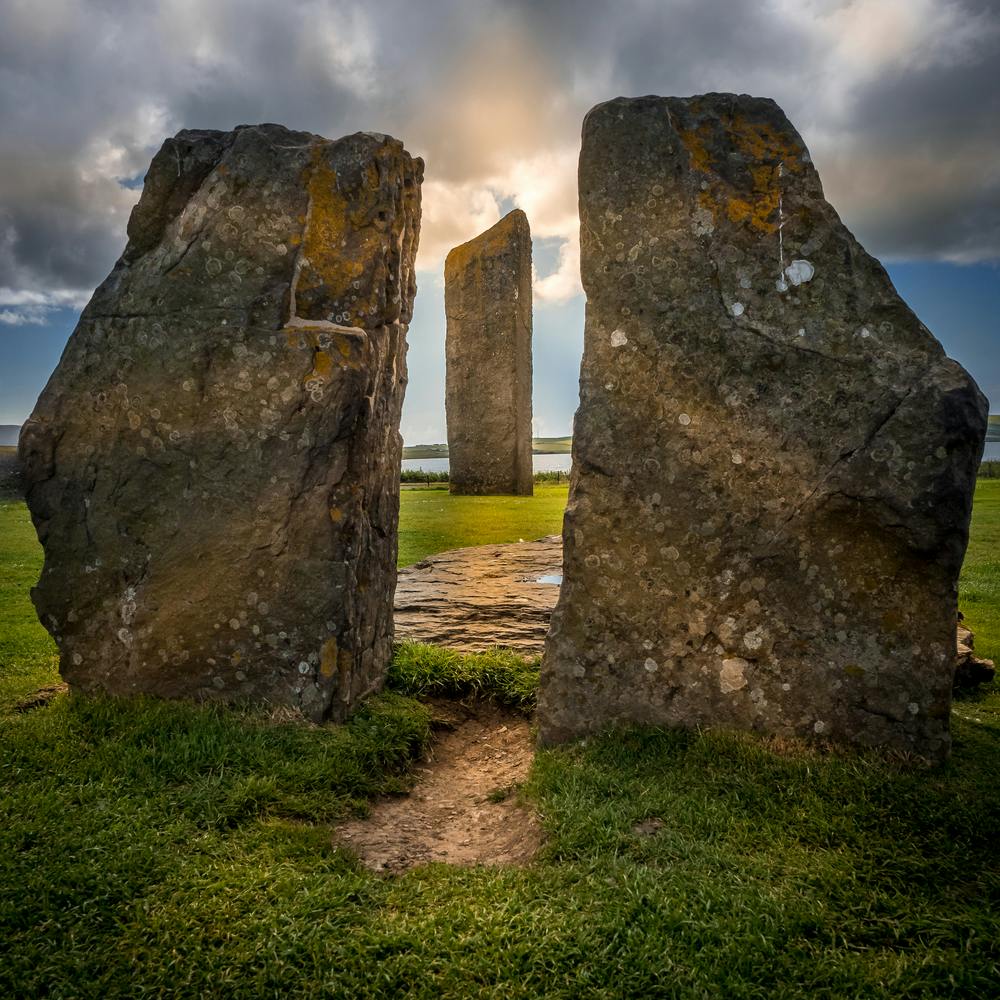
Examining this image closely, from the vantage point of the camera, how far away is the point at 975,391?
4.11m

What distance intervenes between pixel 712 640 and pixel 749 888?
1.48m

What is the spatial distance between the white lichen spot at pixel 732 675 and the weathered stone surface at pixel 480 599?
7.11 ft

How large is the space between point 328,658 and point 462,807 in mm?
1214

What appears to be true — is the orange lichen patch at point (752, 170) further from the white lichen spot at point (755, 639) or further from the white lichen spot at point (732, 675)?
the white lichen spot at point (732, 675)

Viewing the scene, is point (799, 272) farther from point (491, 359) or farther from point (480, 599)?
point (491, 359)

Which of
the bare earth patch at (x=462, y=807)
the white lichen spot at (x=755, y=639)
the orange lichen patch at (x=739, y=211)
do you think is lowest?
the bare earth patch at (x=462, y=807)

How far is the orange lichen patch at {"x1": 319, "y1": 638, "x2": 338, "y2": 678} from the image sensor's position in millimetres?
4770

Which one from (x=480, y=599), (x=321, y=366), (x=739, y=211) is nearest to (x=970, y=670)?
(x=739, y=211)

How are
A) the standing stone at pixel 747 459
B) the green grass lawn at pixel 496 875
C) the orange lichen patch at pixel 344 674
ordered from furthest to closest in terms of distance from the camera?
the orange lichen patch at pixel 344 674 < the standing stone at pixel 747 459 < the green grass lawn at pixel 496 875

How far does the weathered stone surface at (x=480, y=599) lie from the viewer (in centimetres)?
662

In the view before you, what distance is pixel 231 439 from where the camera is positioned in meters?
4.81

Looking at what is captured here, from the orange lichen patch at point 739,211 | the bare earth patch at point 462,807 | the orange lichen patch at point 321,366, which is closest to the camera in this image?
the bare earth patch at point 462,807

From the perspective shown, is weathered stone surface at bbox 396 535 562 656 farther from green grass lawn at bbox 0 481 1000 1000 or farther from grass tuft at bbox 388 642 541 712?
green grass lawn at bbox 0 481 1000 1000

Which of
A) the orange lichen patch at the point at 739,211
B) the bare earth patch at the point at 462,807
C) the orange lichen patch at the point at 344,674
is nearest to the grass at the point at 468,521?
the bare earth patch at the point at 462,807
